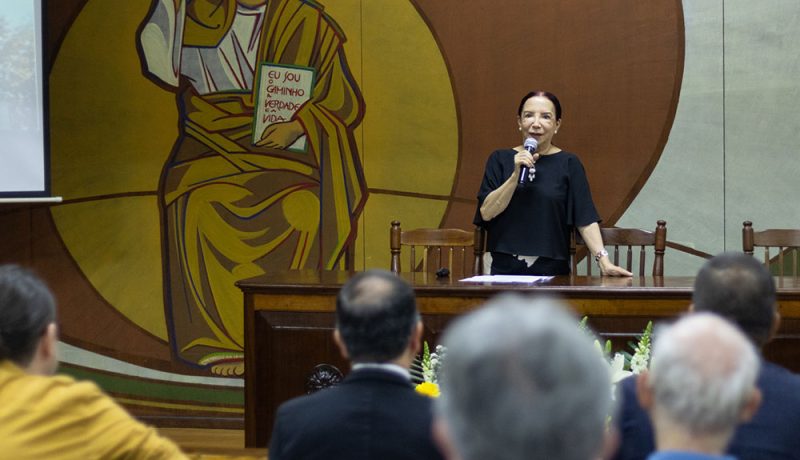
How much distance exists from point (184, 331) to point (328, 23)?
1843mm

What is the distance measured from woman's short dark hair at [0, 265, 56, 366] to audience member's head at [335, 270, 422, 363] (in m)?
0.53


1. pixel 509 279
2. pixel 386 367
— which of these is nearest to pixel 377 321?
pixel 386 367

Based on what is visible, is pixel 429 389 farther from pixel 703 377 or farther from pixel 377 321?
pixel 703 377

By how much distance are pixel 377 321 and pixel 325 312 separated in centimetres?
217

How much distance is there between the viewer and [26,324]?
Result: 1.79 metres

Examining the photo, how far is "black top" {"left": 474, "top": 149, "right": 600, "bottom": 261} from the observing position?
440 centimetres

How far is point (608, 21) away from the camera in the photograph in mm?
5160

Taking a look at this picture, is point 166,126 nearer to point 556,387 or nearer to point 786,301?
point 786,301

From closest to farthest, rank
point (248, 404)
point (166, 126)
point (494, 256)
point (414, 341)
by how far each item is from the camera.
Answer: point (414, 341)
point (248, 404)
point (494, 256)
point (166, 126)

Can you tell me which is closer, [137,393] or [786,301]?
[786,301]

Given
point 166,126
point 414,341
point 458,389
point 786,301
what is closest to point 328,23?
point 166,126

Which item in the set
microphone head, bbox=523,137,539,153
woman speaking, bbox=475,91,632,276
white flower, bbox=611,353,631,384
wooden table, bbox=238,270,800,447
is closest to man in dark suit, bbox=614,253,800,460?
white flower, bbox=611,353,631,384

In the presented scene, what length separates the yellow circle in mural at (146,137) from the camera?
5359mm

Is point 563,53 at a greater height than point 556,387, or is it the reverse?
point 563,53
